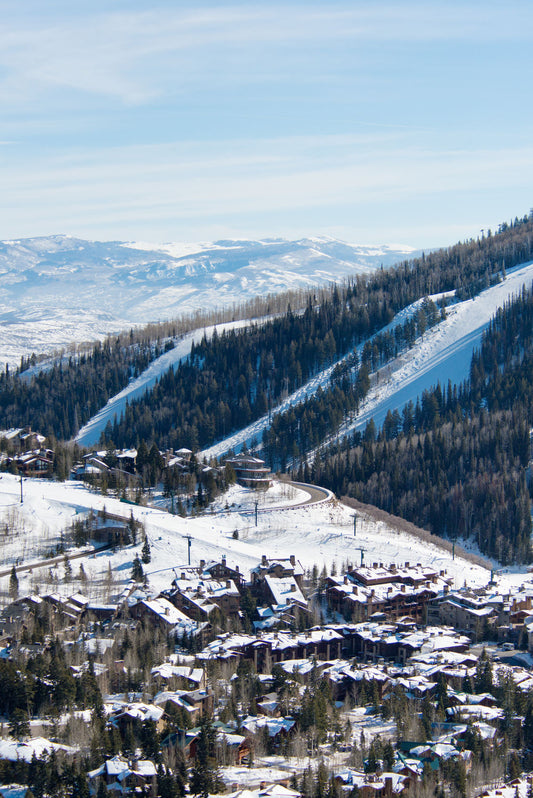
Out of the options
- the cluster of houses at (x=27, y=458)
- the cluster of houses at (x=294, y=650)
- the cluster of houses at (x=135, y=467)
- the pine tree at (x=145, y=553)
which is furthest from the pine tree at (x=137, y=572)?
the cluster of houses at (x=27, y=458)

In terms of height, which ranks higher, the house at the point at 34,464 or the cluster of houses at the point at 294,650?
the house at the point at 34,464

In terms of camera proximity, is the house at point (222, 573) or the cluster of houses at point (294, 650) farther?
the house at point (222, 573)

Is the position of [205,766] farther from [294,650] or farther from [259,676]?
[294,650]

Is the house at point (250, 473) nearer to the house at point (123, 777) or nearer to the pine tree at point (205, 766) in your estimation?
the pine tree at point (205, 766)

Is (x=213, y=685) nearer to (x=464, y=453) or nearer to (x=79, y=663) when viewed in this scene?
(x=79, y=663)

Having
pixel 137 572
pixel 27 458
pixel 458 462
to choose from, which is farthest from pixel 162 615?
pixel 458 462

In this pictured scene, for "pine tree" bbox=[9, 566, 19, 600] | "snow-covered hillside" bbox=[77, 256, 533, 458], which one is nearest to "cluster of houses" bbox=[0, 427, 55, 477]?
"pine tree" bbox=[9, 566, 19, 600]

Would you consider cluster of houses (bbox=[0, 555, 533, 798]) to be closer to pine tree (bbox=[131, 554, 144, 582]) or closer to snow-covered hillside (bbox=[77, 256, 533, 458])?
pine tree (bbox=[131, 554, 144, 582])
